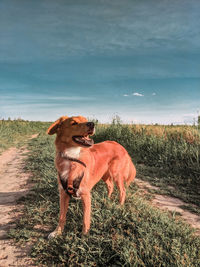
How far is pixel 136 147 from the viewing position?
8.44 meters

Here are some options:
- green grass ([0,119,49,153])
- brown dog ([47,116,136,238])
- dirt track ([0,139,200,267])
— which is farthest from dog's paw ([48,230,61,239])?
green grass ([0,119,49,153])

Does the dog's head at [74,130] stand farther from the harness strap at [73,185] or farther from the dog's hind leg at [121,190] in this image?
the dog's hind leg at [121,190]

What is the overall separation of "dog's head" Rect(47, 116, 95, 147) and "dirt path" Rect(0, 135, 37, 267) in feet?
4.88

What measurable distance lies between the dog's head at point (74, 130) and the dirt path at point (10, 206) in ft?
4.88

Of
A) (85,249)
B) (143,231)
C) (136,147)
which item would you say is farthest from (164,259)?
(136,147)

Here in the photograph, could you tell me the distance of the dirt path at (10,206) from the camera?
2.42 metres

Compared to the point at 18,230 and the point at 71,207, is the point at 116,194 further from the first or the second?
the point at 18,230

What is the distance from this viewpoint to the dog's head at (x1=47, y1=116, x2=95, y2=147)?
234cm

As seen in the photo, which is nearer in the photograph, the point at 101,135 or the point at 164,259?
the point at 164,259

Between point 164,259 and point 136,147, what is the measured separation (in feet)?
21.1

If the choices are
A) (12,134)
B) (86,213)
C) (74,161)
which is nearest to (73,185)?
(74,161)

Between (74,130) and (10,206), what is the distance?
244cm

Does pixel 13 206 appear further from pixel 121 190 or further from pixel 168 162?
pixel 168 162

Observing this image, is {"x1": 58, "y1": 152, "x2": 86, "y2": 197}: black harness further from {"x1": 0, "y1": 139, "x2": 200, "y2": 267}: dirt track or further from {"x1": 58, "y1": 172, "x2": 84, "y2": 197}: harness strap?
{"x1": 0, "y1": 139, "x2": 200, "y2": 267}: dirt track
